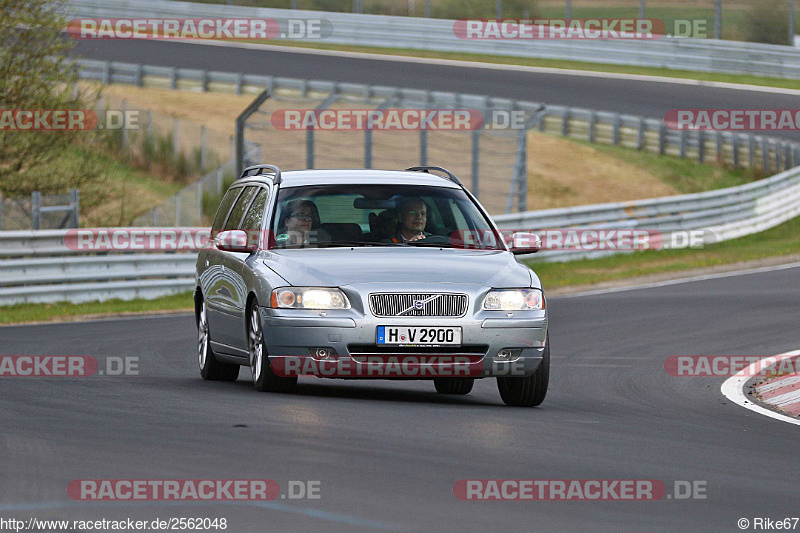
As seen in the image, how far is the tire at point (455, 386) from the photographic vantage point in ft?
39.5

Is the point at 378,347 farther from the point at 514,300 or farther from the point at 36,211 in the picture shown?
the point at 36,211

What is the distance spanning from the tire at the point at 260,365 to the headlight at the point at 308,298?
29 centimetres

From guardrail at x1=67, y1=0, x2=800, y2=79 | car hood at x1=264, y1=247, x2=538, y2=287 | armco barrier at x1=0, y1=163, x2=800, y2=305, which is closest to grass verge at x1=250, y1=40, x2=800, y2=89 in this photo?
guardrail at x1=67, y1=0, x2=800, y2=79

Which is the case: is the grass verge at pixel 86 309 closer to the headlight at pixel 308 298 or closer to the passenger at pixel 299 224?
the passenger at pixel 299 224

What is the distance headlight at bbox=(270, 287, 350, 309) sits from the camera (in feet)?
33.6

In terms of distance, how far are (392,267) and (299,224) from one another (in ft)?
3.62

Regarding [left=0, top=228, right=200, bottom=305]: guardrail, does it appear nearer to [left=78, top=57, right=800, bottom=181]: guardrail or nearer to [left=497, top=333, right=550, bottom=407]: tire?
[left=497, top=333, right=550, bottom=407]: tire

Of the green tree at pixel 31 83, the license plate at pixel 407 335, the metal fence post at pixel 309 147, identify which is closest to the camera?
the license plate at pixel 407 335

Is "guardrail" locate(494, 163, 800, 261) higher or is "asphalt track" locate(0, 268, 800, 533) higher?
"asphalt track" locate(0, 268, 800, 533)

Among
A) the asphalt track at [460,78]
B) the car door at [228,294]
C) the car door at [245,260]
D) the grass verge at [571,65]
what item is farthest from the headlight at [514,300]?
the grass verge at [571,65]

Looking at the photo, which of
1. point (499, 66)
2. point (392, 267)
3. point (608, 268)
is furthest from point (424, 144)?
point (499, 66)

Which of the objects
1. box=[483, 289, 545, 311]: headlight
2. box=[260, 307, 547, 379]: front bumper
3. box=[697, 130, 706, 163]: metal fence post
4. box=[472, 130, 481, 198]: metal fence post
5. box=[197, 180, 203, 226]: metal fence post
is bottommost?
box=[697, 130, 706, 163]: metal fence post

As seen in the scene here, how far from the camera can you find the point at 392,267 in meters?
10.4

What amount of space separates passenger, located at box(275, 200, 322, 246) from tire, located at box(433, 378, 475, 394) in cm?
177
